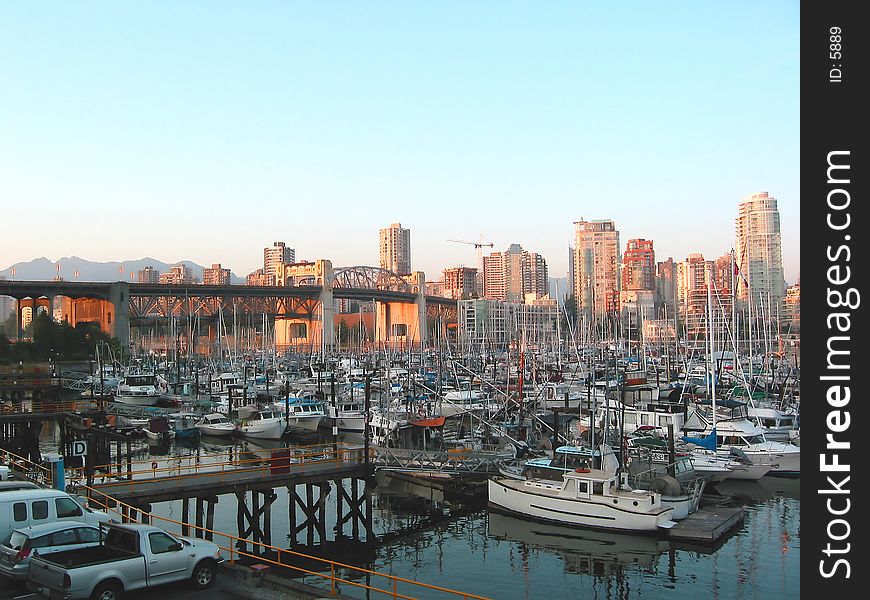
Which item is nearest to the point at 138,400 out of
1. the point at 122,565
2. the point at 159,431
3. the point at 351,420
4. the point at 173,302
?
the point at 159,431

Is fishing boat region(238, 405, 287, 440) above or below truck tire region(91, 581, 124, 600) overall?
below

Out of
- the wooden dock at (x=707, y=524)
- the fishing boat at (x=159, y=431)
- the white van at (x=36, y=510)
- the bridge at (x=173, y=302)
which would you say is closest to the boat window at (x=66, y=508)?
the white van at (x=36, y=510)

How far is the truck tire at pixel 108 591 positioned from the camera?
14406mm

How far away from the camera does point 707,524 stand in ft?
99.1

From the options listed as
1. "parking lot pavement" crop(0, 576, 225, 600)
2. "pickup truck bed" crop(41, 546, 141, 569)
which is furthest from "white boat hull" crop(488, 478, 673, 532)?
"pickup truck bed" crop(41, 546, 141, 569)

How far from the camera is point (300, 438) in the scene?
186 feet

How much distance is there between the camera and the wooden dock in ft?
96.0

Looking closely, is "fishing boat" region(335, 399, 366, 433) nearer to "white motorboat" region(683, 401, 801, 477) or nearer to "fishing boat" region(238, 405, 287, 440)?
"fishing boat" region(238, 405, 287, 440)

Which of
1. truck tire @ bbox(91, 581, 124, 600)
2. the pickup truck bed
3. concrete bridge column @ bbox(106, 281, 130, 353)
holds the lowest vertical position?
truck tire @ bbox(91, 581, 124, 600)
